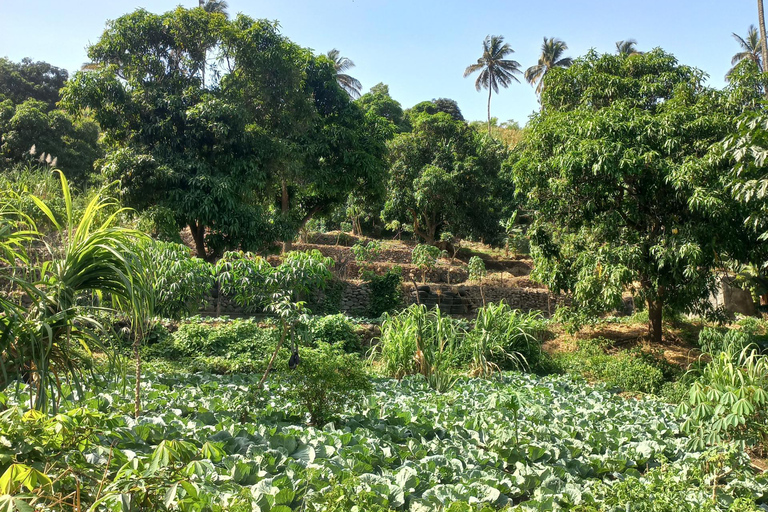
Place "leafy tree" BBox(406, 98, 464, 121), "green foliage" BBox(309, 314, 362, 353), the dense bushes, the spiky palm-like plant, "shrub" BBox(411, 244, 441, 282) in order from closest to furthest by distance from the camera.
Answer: the spiky palm-like plant
the dense bushes
"green foliage" BBox(309, 314, 362, 353)
"shrub" BBox(411, 244, 441, 282)
"leafy tree" BBox(406, 98, 464, 121)

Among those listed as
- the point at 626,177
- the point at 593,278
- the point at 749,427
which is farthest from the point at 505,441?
the point at 626,177

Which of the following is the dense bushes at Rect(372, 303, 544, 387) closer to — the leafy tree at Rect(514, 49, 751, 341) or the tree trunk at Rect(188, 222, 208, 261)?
the leafy tree at Rect(514, 49, 751, 341)

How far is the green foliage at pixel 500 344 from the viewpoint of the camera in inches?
273

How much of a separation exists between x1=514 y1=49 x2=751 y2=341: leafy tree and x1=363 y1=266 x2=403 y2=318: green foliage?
5.25m

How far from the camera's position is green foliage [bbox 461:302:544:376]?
273 inches

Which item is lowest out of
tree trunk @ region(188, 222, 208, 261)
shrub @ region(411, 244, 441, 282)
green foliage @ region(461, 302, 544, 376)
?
green foliage @ region(461, 302, 544, 376)

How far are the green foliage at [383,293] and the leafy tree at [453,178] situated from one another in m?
7.35

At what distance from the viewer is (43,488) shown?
5.96 ft

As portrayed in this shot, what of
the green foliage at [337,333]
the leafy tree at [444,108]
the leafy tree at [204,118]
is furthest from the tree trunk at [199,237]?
the leafy tree at [444,108]

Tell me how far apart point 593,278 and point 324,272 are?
13.5 ft

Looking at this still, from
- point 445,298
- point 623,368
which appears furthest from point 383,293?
point 623,368

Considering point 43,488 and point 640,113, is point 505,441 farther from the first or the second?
point 640,113

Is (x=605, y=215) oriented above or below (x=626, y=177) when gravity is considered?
below

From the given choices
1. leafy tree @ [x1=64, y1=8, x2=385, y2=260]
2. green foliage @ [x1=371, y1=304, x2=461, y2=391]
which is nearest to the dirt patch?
green foliage @ [x1=371, y1=304, x2=461, y2=391]
